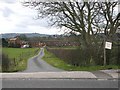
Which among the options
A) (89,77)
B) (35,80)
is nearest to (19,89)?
(35,80)

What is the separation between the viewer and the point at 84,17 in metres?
23.8

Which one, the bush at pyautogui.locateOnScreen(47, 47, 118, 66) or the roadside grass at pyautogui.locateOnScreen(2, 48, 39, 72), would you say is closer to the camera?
the bush at pyautogui.locateOnScreen(47, 47, 118, 66)

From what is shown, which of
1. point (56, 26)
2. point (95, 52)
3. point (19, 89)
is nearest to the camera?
point (19, 89)

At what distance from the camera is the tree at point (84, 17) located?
22.5 meters

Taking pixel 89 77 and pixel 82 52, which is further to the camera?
pixel 82 52

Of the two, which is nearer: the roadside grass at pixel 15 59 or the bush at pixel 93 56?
the bush at pixel 93 56

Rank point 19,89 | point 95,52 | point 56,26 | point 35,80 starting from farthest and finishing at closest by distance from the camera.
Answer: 1. point 56,26
2. point 95,52
3. point 35,80
4. point 19,89

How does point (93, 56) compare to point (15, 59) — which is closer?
point (93, 56)

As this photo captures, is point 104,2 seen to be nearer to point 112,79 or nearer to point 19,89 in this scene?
point 112,79

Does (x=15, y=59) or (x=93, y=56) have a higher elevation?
(x=93, y=56)

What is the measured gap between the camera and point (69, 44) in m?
23.2

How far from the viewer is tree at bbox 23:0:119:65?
22.5m

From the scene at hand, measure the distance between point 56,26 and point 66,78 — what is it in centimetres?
1024

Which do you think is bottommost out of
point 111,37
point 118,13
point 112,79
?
point 112,79
